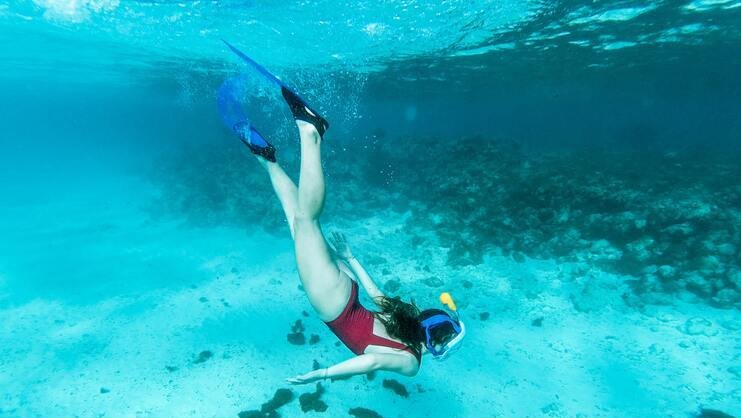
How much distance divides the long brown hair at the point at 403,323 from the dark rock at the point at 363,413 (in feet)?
12.4

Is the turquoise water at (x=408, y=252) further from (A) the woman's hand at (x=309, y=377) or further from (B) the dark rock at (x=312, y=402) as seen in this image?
(A) the woman's hand at (x=309, y=377)

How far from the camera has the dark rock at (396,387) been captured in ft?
24.3

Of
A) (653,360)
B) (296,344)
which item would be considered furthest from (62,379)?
(653,360)

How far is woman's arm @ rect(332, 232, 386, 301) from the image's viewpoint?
16.3 feet

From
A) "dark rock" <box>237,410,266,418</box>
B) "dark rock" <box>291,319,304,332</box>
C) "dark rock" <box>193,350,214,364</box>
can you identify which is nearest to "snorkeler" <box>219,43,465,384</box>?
"dark rock" <box>237,410,266,418</box>

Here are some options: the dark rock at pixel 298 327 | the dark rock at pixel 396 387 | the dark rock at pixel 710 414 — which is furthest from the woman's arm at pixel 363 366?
the dark rock at pixel 710 414

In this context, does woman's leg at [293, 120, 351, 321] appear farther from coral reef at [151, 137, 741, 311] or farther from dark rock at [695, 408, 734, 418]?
dark rock at [695, 408, 734, 418]

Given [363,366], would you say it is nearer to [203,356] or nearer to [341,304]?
[341,304]

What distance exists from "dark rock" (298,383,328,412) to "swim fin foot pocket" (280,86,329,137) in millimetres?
5903

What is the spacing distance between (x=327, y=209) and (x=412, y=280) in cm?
737

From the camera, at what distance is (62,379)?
8.02 meters

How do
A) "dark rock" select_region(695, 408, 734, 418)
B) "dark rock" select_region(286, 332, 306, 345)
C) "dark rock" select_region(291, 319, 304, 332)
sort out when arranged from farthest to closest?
1. "dark rock" select_region(291, 319, 304, 332)
2. "dark rock" select_region(286, 332, 306, 345)
3. "dark rock" select_region(695, 408, 734, 418)

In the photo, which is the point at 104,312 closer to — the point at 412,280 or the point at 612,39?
the point at 412,280

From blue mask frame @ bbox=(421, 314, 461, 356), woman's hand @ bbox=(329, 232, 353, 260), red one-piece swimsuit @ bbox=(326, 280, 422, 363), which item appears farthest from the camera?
woman's hand @ bbox=(329, 232, 353, 260)
